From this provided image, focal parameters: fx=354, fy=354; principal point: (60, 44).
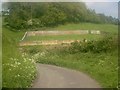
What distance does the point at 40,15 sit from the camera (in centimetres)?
5431

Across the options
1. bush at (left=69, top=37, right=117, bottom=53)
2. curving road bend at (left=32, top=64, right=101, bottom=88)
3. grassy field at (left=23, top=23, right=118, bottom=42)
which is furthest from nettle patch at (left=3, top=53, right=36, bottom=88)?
grassy field at (left=23, top=23, right=118, bottom=42)

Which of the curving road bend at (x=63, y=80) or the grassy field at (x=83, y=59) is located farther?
the grassy field at (x=83, y=59)

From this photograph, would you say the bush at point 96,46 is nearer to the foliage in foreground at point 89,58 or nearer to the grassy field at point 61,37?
the foliage in foreground at point 89,58

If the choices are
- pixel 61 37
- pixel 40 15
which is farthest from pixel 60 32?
pixel 40 15

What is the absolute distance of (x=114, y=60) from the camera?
28031 mm

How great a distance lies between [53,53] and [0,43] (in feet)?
36.3

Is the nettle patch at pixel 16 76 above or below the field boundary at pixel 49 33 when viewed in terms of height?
above

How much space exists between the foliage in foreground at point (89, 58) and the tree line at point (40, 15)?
429 inches

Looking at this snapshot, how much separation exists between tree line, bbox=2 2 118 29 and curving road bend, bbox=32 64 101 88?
2559 centimetres

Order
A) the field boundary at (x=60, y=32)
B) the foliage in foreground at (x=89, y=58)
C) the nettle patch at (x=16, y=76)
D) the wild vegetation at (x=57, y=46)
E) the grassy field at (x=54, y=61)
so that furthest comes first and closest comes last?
the field boundary at (x=60, y=32) → the foliage in foreground at (x=89, y=58) → the wild vegetation at (x=57, y=46) → the grassy field at (x=54, y=61) → the nettle patch at (x=16, y=76)

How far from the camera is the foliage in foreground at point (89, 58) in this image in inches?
905

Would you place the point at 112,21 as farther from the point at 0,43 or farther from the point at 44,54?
the point at 0,43

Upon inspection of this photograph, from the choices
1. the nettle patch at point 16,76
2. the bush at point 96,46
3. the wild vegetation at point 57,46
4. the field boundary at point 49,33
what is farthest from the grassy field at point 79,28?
the nettle patch at point 16,76

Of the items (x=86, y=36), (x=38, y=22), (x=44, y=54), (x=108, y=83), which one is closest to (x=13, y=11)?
(x=38, y=22)
